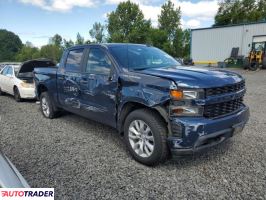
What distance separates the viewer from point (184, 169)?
3.98 m

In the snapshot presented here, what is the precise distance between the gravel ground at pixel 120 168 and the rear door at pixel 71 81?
65 cm

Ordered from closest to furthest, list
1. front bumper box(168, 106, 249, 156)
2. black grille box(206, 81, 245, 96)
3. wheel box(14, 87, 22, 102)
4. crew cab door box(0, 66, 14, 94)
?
1. front bumper box(168, 106, 249, 156)
2. black grille box(206, 81, 245, 96)
3. wheel box(14, 87, 22, 102)
4. crew cab door box(0, 66, 14, 94)

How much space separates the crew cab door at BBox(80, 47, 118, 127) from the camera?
4516 mm

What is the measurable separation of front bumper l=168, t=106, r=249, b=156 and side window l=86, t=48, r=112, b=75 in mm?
1709

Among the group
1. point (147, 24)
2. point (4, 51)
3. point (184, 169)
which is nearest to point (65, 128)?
point (184, 169)

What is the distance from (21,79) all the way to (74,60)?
4.54 m

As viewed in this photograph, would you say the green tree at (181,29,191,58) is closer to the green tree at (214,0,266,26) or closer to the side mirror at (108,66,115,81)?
the green tree at (214,0,266,26)

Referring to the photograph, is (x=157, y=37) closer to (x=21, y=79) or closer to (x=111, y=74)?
(x=21, y=79)

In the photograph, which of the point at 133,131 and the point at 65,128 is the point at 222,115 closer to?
the point at 133,131

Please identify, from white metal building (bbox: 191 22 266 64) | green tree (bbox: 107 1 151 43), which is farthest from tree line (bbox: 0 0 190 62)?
white metal building (bbox: 191 22 266 64)

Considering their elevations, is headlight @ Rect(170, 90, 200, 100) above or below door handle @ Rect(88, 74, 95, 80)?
below

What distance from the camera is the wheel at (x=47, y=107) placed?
679 centimetres

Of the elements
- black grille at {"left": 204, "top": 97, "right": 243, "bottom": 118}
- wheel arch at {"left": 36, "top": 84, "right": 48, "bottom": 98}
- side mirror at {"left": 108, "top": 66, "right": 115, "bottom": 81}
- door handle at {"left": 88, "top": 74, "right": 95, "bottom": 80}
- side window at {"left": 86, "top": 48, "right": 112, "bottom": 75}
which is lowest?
wheel arch at {"left": 36, "top": 84, "right": 48, "bottom": 98}

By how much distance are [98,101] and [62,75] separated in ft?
5.09
